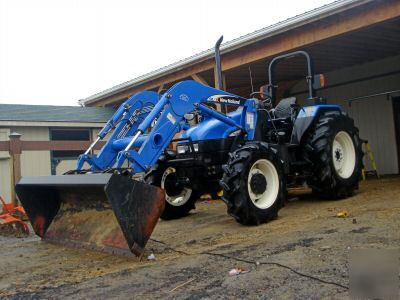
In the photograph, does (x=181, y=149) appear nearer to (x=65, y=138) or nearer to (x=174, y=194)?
(x=174, y=194)

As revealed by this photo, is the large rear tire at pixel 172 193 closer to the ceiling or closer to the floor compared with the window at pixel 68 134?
closer to the floor

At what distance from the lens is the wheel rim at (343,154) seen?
26.7 feet

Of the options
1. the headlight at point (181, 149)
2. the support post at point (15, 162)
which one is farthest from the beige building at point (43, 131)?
the headlight at point (181, 149)

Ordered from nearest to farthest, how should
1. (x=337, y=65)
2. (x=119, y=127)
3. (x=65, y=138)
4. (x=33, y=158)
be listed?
1. (x=119, y=127)
2. (x=337, y=65)
3. (x=33, y=158)
4. (x=65, y=138)

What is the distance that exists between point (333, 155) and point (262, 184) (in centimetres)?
208

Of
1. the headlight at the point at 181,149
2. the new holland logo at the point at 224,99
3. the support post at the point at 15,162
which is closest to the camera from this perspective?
the new holland logo at the point at 224,99

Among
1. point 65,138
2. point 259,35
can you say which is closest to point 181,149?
point 259,35

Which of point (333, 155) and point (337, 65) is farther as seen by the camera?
point (337, 65)

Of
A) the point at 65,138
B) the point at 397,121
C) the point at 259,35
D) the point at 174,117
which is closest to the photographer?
the point at 174,117

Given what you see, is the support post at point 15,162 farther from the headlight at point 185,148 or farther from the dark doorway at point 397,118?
the dark doorway at point 397,118

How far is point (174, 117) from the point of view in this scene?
246 inches

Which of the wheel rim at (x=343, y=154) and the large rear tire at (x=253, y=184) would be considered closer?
the large rear tire at (x=253, y=184)

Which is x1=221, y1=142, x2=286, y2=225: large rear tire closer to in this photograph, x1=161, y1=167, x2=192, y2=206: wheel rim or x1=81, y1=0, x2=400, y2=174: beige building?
x1=161, y1=167, x2=192, y2=206: wheel rim

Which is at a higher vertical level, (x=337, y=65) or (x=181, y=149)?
(x=337, y=65)
